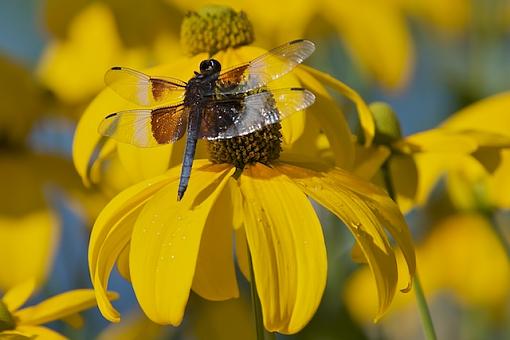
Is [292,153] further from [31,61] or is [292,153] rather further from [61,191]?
[31,61]

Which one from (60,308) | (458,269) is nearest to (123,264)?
(60,308)

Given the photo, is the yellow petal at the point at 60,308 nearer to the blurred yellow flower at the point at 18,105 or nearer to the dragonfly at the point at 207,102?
the dragonfly at the point at 207,102

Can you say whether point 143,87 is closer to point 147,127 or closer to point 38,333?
point 147,127

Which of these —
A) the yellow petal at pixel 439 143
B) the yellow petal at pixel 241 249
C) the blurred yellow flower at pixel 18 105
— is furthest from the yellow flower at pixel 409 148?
the blurred yellow flower at pixel 18 105

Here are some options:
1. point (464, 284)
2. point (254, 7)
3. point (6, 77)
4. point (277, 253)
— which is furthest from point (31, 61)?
point (277, 253)

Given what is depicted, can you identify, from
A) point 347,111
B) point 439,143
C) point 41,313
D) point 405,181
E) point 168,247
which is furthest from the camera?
point 347,111

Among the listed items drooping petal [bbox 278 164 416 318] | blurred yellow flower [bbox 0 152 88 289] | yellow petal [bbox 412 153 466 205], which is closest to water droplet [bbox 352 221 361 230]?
drooping petal [bbox 278 164 416 318]
